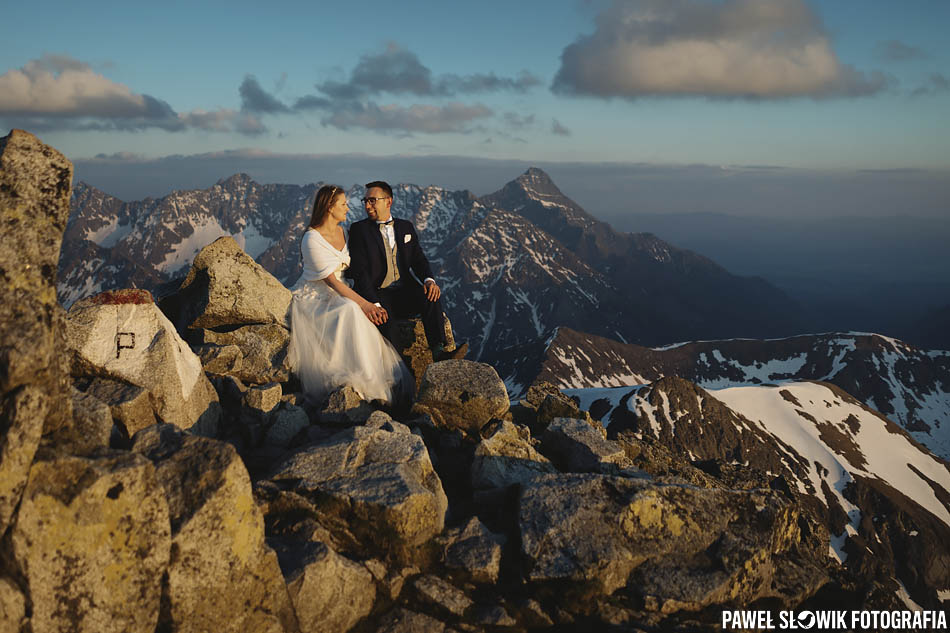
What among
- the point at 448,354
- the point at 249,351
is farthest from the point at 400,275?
the point at 249,351

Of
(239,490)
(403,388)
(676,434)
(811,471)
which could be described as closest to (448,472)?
(403,388)

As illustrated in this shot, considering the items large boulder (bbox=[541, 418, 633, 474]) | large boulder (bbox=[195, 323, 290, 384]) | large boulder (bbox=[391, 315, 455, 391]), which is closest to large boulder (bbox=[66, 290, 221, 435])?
large boulder (bbox=[195, 323, 290, 384])

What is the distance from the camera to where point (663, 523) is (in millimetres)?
8898

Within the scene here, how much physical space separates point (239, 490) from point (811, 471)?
20262 cm

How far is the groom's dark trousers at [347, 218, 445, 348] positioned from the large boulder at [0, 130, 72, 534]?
24.9 feet

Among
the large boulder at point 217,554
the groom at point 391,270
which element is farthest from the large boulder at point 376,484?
the groom at point 391,270

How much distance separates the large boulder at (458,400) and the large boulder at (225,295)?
20.8 feet

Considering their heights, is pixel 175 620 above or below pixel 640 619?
above

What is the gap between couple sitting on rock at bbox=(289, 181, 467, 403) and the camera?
1307 cm

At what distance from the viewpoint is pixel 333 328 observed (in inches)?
522

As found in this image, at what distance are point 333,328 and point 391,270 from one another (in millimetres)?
2633

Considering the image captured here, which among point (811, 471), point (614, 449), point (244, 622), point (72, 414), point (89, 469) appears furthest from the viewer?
point (811, 471)

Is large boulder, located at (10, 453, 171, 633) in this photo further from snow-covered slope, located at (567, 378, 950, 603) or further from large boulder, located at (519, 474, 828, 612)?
snow-covered slope, located at (567, 378, 950, 603)

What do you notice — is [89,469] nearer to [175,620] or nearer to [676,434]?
[175,620]
